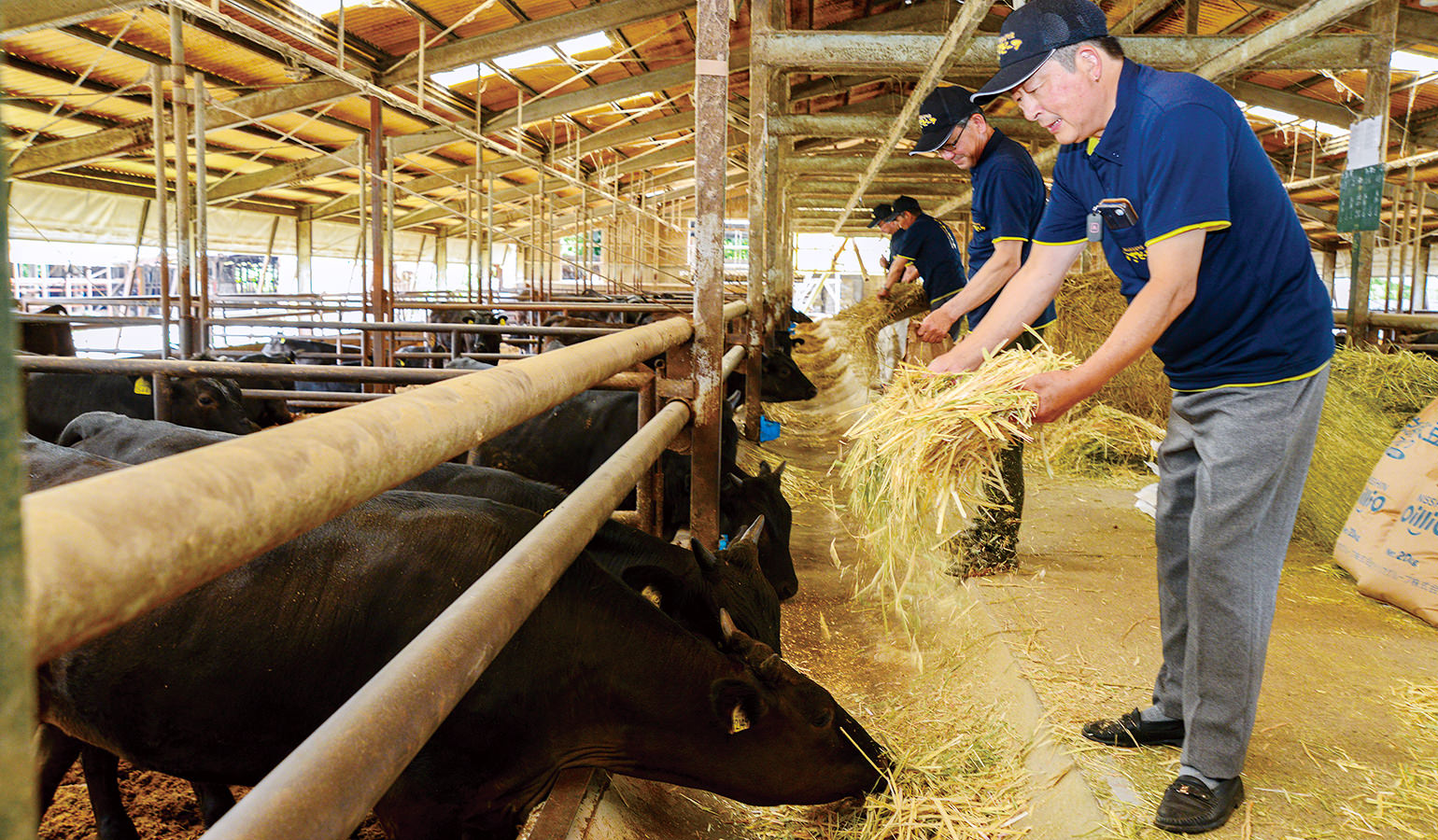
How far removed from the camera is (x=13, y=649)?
17.1 inches

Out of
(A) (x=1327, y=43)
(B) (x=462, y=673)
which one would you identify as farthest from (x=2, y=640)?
(A) (x=1327, y=43)

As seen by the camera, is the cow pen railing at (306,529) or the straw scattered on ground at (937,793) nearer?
the cow pen railing at (306,529)

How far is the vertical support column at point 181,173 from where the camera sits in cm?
552

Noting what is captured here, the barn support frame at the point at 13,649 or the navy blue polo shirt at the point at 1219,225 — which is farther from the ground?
the navy blue polo shirt at the point at 1219,225

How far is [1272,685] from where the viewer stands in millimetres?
2998

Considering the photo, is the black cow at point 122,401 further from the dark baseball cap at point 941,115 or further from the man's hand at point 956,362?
the man's hand at point 956,362

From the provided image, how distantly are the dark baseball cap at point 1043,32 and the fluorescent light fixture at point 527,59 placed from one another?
32.2ft

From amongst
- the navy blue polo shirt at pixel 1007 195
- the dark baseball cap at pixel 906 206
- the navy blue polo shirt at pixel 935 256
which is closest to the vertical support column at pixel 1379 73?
the navy blue polo shirt at pixel 935 256

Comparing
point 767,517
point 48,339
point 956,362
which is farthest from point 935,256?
point 48,339

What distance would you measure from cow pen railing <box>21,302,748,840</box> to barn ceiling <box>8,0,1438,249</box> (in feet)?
15.9

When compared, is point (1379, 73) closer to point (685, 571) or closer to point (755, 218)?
point (755, 218)

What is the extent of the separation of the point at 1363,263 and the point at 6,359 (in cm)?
757

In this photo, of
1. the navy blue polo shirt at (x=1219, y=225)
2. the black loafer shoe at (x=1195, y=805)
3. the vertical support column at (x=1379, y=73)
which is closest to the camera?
the navy blue polo shirt at (x=1219, y=225)

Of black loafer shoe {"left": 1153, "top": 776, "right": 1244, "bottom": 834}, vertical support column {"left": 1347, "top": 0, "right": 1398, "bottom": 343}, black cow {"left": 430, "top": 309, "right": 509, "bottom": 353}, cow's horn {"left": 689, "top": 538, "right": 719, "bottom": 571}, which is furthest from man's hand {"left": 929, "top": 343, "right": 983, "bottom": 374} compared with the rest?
black cow {"left": 430, "top": 309, "right": 509, "bottom": 353}
